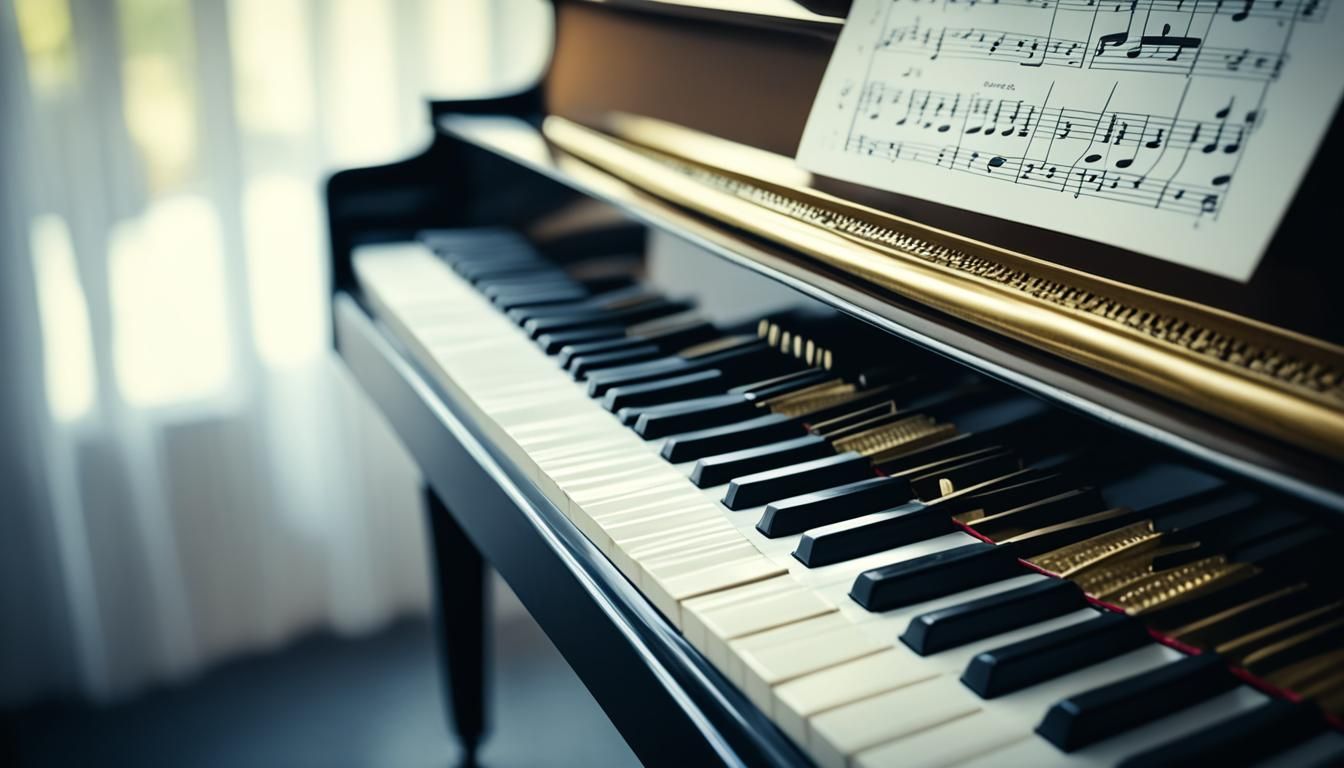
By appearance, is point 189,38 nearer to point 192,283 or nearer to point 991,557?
point 192,283

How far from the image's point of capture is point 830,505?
2.59 ft

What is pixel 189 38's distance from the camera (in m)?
1.79

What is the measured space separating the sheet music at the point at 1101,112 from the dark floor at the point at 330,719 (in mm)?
1354

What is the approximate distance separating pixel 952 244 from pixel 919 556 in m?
0.26

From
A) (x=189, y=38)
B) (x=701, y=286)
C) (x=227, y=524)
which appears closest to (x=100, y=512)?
(x=227, y=524)

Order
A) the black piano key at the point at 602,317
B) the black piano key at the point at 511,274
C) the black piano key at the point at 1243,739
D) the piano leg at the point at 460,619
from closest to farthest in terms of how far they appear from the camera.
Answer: the black piano key at the point at 1243,739 < the black piano key at the point at 602,317 < the black piano key at the point at 511,274 < the piano leg at the point at 460,619

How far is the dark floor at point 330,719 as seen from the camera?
188cm


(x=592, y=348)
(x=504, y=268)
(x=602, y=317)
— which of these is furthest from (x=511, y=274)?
(x=592, y=348)

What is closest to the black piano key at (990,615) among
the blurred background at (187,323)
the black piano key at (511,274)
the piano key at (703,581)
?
the piano key at (703,581)

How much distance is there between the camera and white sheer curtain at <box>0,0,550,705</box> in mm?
1762

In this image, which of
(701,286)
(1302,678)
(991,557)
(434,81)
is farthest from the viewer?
(434,81)

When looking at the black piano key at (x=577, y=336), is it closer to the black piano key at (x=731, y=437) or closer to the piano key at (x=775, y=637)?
the black piano key at (x=731, y=437)

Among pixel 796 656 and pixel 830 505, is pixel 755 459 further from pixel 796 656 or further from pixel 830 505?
pixel 796 656

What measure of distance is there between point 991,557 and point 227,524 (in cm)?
179
